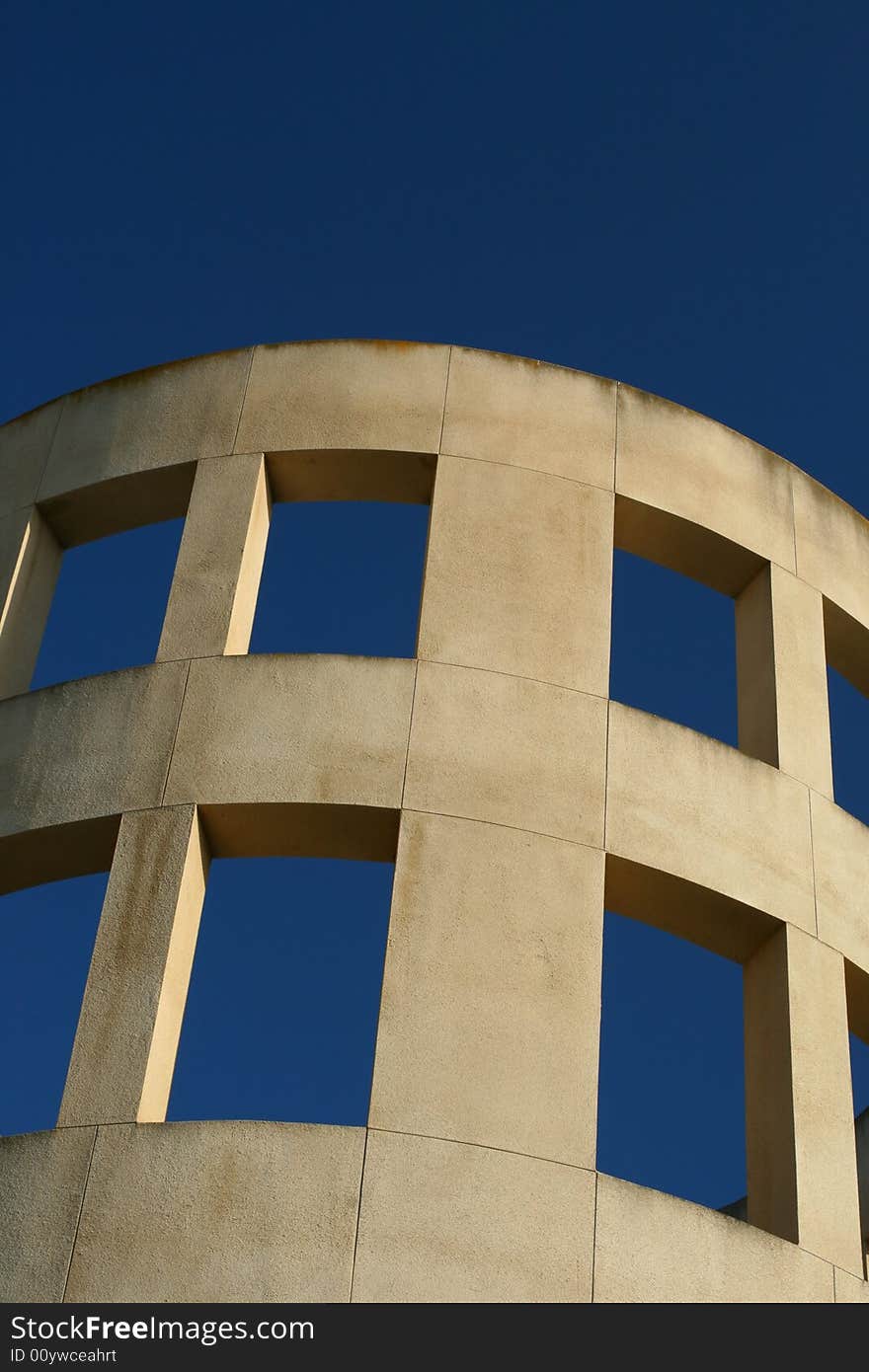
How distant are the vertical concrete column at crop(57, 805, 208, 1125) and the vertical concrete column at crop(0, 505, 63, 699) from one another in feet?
11.2

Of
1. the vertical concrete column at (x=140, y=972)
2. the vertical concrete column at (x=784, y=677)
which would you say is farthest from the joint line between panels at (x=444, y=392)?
the vertical concrete column at (x=140, y=972)

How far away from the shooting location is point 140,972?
14922 millimetres

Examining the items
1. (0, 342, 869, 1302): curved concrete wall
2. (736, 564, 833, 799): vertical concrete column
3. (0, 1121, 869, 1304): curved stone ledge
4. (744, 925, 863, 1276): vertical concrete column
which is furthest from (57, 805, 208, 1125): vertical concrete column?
(736, 564, 833, 799): vertical concrete column

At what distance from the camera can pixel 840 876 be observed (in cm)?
1753

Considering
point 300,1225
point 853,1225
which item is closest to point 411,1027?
point 300,1225

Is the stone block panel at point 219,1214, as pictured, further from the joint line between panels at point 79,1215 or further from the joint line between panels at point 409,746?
the joint line between panels at point 409,746

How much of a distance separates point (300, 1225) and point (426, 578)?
21.9 feet

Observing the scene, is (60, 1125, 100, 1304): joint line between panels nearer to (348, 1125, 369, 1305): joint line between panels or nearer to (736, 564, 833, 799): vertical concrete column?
(348, 1125, 369, 1305): joint line between panels

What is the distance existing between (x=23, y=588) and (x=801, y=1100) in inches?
380

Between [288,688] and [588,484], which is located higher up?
[588,484]

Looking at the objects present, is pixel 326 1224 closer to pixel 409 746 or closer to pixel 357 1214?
pixel 357 1214

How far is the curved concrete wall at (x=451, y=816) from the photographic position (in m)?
13.8

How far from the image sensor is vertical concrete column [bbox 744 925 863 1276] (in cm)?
1527
